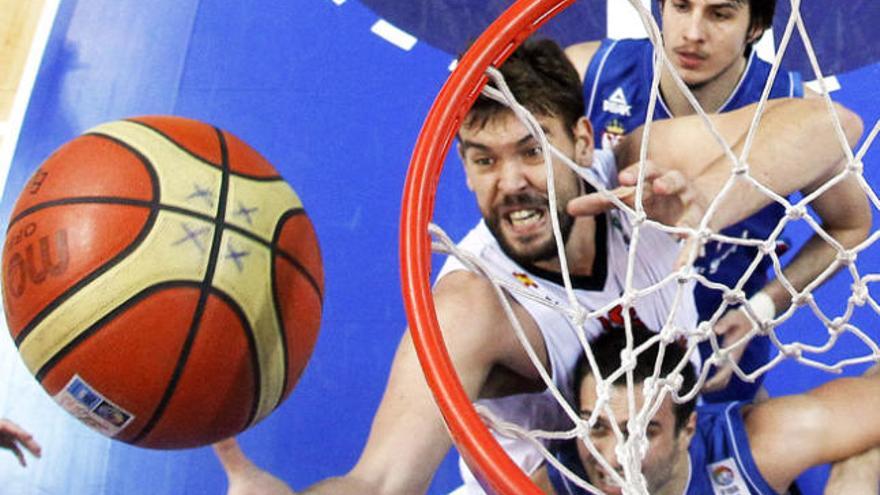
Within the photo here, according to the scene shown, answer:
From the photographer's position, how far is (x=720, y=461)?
4.93ft

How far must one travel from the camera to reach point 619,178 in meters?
1.52

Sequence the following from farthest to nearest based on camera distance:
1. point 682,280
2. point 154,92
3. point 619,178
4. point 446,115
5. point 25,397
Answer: point 154,92, point 25,397, point 619,178, point 682,280, point 446,115

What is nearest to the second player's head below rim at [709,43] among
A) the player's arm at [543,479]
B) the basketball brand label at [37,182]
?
the player's arm at [543,479]

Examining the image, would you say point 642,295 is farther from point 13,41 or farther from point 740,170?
point 13,41

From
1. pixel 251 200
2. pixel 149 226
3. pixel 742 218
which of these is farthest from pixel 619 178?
pixel 149 226

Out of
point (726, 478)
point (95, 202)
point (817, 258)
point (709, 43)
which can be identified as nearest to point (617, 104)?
point (709, 43)

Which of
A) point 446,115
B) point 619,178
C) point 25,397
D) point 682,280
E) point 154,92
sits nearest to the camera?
point 446,115

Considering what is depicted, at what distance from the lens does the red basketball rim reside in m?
1.05

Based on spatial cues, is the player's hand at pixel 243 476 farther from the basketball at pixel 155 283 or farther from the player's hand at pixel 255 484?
the basketball at pixel 155 283

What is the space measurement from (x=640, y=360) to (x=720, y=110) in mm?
408

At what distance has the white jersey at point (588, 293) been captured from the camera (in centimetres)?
144

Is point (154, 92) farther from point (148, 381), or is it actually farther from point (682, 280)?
point (682, 280)

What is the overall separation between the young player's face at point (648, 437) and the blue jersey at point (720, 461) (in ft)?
0.09

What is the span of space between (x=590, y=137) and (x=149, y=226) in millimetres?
649
